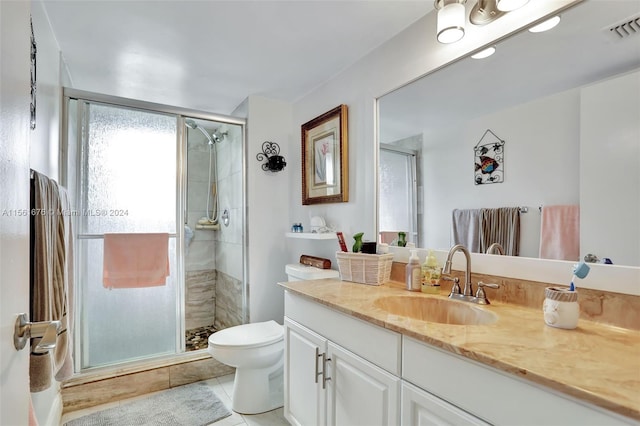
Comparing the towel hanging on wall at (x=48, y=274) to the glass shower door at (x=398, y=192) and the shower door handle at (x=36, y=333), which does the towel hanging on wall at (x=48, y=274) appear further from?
the glass shower door at (x=398, y=192)

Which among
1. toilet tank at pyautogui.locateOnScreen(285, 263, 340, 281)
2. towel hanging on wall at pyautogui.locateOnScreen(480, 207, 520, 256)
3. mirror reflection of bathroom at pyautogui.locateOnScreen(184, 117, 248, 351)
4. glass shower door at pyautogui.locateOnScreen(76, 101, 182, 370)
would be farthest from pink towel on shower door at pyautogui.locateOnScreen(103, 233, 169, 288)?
towel hanging on wall at pyautogui.locateOnScreen(480, 207, 520, 256)

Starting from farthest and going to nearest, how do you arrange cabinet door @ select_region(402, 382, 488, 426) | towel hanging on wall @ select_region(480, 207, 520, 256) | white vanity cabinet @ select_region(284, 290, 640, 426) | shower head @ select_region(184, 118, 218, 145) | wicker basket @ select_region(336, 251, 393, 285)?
shower head @ select_region(184, 118, 218, 145) → wicker basket @ select_region(336, 251, 393, 285) → towel hanging on wall @ select_region(480, 207, 520, 256) → cabinet door @ select_region(402, 382, 488, 426) → white vanity cabinet @ select_region(284, 290, 640, 426)

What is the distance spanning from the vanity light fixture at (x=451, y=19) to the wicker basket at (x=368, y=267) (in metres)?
1.09

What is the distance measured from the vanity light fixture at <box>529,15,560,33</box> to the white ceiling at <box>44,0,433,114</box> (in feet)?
1.79

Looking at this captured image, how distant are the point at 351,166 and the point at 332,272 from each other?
0.73 meters

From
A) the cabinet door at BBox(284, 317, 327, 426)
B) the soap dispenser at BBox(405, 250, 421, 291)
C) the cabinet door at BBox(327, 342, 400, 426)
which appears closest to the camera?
the cabinet door at BBox(327, 342, 400, 426)

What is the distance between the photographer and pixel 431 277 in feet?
4.99

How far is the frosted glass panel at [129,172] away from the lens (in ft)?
7.30

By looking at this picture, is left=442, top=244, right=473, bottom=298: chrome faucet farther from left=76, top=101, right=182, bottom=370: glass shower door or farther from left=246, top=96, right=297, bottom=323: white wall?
left=76, top=101, right=182, bottom=370: glass shower door

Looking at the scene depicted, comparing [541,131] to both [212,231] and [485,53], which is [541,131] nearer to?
[485,53]

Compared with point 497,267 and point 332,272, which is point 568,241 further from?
point 332,272

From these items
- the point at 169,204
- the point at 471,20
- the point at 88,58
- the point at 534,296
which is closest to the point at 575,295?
the point at 534,296

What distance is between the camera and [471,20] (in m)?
1.43

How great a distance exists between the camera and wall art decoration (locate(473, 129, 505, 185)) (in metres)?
1.39
